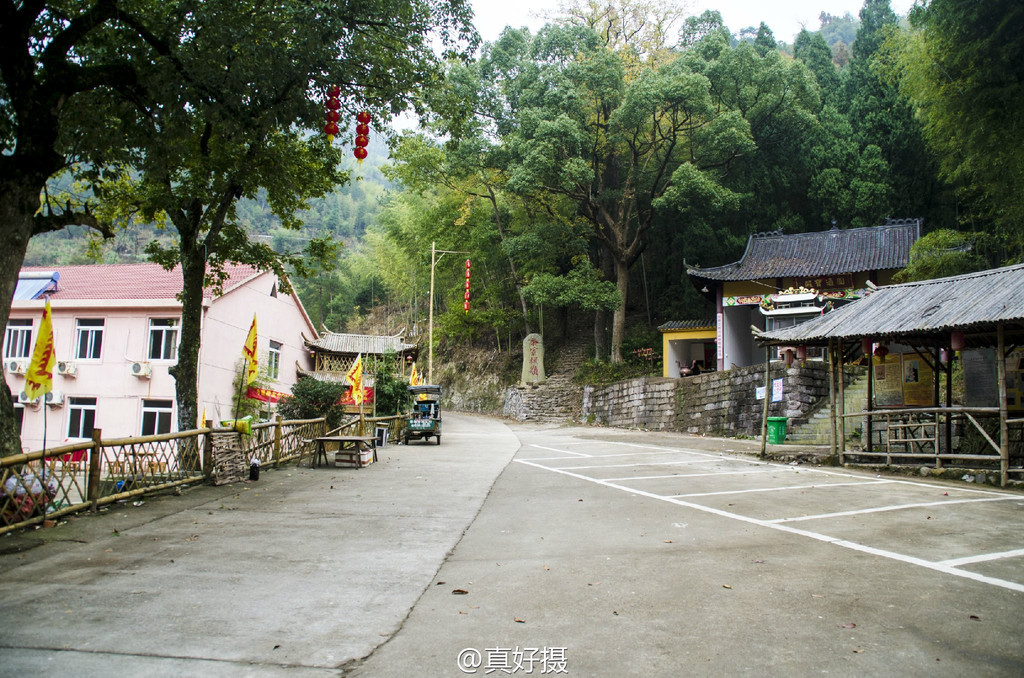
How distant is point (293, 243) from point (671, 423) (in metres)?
53.6

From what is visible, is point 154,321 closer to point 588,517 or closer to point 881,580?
point 588,517

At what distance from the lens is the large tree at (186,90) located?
23.0ft

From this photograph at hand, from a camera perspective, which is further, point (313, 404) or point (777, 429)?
point (313, 404)

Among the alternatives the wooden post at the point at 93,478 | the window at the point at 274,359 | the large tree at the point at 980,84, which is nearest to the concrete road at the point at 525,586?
the wooden post at the point at 93,478

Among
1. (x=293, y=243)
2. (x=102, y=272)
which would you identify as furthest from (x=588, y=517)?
(x=293, y=243)

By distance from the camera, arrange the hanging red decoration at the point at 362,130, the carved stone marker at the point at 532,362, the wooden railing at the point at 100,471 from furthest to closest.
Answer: the carved stone marker at the point at 532,362, the hanging red decoration at the point at 362,130, the wooden railing at the point at 100,471

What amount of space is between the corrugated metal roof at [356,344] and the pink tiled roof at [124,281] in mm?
5852

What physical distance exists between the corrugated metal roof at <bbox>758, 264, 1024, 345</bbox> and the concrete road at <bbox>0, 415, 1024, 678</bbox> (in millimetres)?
2487

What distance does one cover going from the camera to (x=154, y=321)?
20.4 metres

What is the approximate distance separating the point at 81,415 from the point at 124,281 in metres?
4.33

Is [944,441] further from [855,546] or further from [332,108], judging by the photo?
[332,108]

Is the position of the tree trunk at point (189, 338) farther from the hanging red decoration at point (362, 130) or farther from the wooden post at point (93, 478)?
the hanging red decoration at point (362, 130)

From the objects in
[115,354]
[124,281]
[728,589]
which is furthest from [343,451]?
[124,281]

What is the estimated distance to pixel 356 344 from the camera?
29094 millimetres
